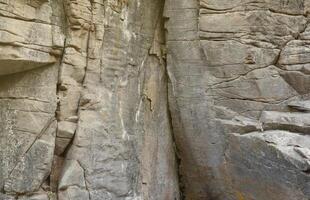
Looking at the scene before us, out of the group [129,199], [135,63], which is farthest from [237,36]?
[129,199]

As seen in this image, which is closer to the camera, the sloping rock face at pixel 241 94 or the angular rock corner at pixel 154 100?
the angular rock corner at pixel 154 100

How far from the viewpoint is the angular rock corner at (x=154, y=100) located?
5.38 meters

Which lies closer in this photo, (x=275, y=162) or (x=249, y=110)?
(x=275, y=162)

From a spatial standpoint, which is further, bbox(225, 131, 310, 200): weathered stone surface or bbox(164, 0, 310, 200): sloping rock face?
bbox(164, 0, 310, 200): sloping rock face

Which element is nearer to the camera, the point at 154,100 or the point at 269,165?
the point at 269,165

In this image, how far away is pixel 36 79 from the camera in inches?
215

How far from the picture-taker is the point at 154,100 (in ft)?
20.9

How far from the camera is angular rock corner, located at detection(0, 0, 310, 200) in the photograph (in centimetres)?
538

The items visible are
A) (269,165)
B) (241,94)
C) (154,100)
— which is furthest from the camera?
(154,100)

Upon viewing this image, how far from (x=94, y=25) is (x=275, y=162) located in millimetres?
2962

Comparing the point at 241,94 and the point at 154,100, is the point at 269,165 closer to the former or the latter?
the point at 241,94

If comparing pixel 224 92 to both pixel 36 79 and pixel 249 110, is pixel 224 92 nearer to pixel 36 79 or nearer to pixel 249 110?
pixel 249 110

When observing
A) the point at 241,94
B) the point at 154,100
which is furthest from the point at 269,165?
the point at 154,100

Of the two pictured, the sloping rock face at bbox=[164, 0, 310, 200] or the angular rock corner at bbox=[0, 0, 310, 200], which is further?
the sloping rock face at bbox=[164, 0, 310, 200]
